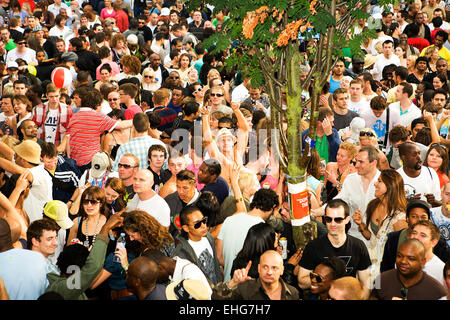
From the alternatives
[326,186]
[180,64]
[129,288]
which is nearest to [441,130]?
[326,186]

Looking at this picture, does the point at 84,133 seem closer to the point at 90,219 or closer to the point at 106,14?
the point at 90,219

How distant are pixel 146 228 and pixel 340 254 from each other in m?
1.71

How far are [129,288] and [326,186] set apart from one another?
3958 millimetres

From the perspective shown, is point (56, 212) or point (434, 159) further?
point (434, 159)

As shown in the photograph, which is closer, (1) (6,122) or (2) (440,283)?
(2) (440,283)

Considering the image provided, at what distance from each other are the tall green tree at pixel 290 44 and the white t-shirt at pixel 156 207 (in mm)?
1417

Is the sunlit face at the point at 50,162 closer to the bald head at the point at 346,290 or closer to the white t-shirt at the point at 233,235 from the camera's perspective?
the white t-shirt at the point at 233,235

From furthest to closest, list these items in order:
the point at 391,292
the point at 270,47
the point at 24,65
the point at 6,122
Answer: the point at 24,65 < the point at 6,122 < the point at 270,47 < the point at 391,292

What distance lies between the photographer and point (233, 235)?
6.20 meters

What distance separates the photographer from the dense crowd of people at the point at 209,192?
5.36 meters

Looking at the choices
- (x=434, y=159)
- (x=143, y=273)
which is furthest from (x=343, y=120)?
(x=143, y=273)

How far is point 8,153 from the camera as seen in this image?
7445 mm

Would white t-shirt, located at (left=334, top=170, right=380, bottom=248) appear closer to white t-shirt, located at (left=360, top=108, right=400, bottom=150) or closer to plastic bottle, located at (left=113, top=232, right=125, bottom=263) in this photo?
plastic bottle, located at (left=113, top=232, right=125, bottom=263)

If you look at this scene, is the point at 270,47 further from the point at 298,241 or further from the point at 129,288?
the point at 129,288
